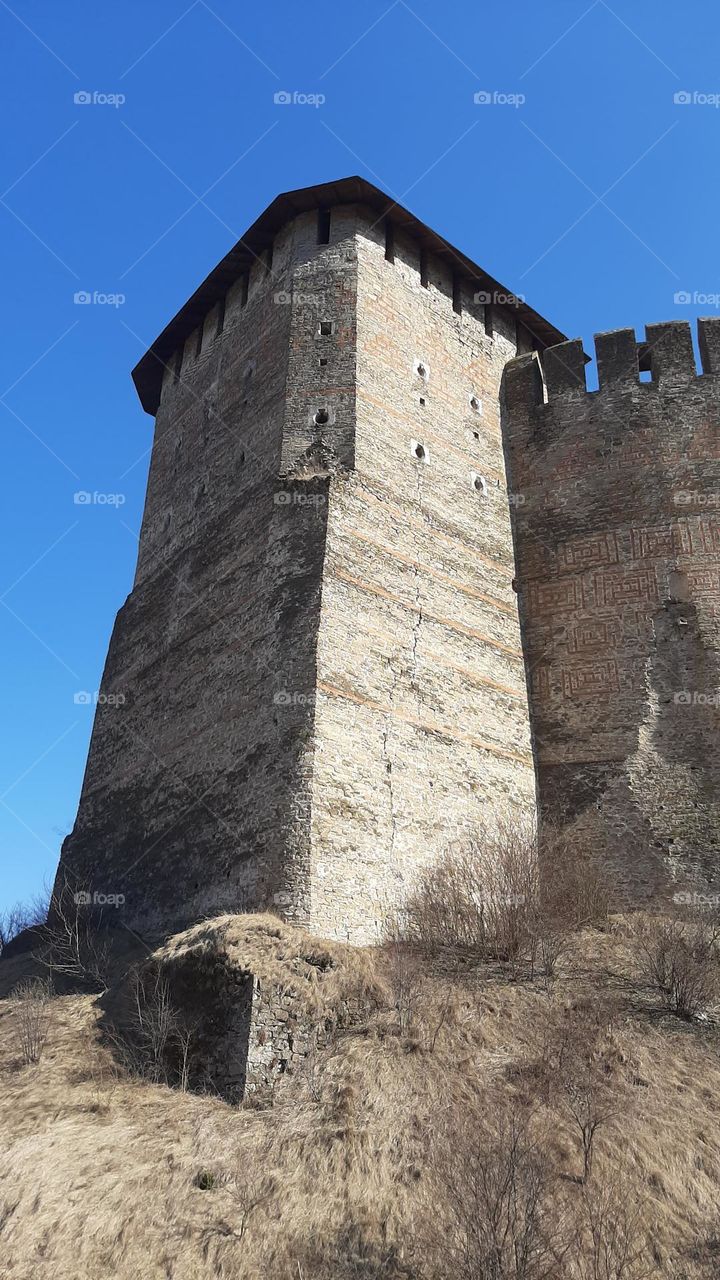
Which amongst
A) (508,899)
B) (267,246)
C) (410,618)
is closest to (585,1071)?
(508,899)

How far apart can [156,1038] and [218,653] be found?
634cm

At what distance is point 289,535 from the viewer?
15664 mm

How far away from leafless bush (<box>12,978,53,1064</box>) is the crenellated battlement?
1341 cm

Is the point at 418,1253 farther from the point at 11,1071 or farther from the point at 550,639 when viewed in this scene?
the point at 550,639

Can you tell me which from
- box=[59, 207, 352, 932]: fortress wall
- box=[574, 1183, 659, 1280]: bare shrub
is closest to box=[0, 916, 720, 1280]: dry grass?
box=[574, 1183, 659, 1280]: bare shrub
